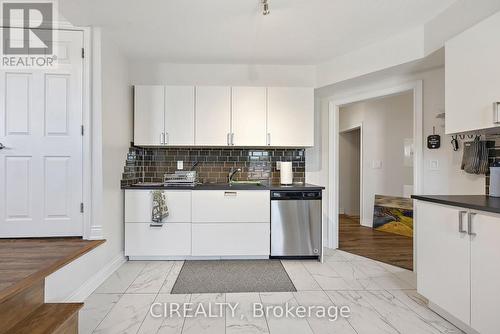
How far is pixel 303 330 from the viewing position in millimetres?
1912

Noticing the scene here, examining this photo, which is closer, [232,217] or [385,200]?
[232,217]

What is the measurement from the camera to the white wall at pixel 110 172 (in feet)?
7.78

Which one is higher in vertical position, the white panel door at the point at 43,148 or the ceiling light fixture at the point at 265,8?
the ceiling light fixture at the point at 265,8

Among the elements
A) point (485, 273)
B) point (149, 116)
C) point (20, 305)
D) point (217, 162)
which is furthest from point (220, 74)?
point (485, 273)

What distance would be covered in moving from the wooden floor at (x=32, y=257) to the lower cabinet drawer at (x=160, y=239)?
608 mm

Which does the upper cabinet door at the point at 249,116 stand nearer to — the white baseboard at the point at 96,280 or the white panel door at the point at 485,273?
the white baseboard at the point at 96,280

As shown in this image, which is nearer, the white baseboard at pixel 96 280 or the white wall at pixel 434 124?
the white baseboard at pixel 96 280

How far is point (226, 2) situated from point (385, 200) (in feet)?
14.2

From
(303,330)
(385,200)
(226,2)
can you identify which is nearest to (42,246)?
(303,330)

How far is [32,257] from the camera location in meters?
2.04

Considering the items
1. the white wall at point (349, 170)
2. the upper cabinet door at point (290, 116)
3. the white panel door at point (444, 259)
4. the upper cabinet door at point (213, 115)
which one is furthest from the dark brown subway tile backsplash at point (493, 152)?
the white wall at point (349, 170)

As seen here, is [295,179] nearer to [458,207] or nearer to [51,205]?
[458,207]

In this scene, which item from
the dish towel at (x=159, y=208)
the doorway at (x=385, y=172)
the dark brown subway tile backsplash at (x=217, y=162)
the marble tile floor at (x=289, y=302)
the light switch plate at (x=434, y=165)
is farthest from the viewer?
the doorway at (x=385, y=172)

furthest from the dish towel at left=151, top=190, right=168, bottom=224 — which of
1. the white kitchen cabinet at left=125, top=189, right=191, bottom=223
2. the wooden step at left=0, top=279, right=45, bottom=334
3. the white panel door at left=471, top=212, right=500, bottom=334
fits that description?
the white panel door at left=471, top=212, right=500, bottom=334
